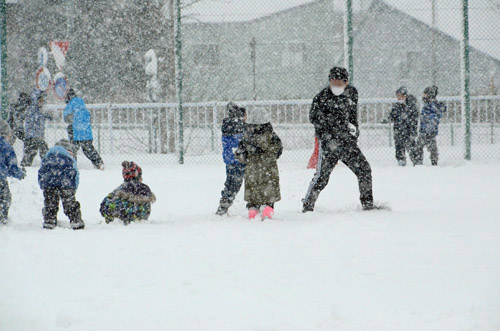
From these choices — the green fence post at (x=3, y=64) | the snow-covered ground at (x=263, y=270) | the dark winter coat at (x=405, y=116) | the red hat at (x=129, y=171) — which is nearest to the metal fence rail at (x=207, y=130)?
the dark winter coat at (x=405, y=116)

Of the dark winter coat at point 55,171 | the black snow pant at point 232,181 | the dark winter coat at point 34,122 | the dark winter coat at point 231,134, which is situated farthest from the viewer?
the dark winter coat at point 34,122

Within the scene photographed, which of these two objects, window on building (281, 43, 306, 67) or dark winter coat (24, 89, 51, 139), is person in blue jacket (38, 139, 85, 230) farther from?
window on building (281, 43, 306, 67)

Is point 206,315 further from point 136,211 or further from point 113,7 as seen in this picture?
point 113,7

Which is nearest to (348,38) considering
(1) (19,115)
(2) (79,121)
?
(2) (79,121)

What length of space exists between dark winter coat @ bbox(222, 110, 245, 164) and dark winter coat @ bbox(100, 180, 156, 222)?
39.7 inches

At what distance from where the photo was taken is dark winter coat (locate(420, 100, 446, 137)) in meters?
11.5

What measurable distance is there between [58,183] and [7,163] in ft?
2.50

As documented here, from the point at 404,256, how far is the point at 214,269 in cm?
144

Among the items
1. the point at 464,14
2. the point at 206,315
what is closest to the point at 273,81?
the point at 464,14

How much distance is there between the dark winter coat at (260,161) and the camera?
22.4 ft

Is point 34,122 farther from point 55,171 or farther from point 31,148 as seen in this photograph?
point 55,171

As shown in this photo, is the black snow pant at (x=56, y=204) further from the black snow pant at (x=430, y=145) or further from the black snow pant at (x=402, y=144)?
the black snow pant at (x=430, y=145)

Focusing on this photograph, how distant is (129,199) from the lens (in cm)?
671

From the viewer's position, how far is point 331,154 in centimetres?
693
